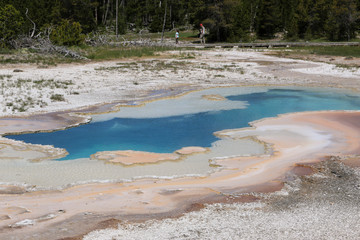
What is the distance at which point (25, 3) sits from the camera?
26.5 metres

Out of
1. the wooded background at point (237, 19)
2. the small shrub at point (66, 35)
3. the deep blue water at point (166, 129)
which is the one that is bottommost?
the deep blue water at point (166, 129)

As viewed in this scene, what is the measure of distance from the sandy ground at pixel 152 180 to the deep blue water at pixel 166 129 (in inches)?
24.5

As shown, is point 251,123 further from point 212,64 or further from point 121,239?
point 212,64

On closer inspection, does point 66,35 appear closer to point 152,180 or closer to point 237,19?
point 237,19

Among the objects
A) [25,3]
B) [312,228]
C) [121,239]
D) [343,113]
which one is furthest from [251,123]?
[25,3]

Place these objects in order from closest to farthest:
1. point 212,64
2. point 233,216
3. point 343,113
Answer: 1. point 233,216
2. point 343,113
3. point 212,64

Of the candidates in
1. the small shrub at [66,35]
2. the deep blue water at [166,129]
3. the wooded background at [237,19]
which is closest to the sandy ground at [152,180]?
the deep blue water at [166,129]

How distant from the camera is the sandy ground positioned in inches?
183

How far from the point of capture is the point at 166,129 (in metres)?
9.55

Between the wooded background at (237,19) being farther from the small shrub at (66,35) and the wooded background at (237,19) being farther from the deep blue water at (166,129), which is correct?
the deep blue water at (166,129)

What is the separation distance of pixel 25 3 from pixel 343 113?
22026 millimetres

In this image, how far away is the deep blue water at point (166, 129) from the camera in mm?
8195

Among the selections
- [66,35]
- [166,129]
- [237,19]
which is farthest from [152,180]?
[237,19]

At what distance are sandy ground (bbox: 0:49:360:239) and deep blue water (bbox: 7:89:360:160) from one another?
2.04 feet
